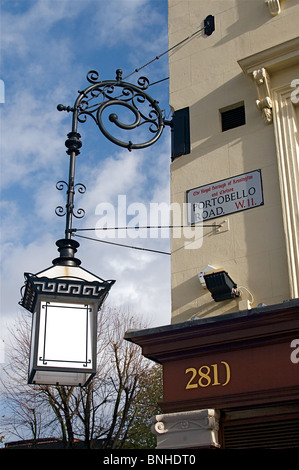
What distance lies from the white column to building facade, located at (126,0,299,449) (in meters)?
0.01

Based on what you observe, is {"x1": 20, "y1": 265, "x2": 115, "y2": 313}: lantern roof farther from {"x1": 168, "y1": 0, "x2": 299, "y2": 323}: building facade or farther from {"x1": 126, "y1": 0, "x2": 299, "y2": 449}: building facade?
{"x1": 168, "y1": 0, "x2": 299, "y2": 323}: building facade

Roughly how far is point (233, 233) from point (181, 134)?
2.21m

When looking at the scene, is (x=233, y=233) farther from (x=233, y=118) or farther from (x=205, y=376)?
(x=205, y=376)

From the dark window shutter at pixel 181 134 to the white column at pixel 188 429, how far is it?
440 centimetres

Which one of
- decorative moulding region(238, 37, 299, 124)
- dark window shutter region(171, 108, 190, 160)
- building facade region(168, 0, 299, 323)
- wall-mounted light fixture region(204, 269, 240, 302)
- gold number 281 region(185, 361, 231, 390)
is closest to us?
gold number 281 region(185, 361, 231, 390)

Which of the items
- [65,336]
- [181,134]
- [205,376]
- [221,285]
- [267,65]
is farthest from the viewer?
[181,134]

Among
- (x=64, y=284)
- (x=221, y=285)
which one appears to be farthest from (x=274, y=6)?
(x=64, y=284)

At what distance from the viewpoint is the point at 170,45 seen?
1135 centimetres

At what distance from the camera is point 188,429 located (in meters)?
7.81

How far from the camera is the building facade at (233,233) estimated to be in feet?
25.2

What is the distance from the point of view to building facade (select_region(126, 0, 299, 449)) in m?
7.67

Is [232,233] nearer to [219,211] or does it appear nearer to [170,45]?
[219,211]

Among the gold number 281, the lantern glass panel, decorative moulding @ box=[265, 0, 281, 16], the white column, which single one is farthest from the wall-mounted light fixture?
decorative moulding @ box=[265, 0, 281, 16]

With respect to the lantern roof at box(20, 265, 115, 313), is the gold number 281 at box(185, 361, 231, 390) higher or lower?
lower
